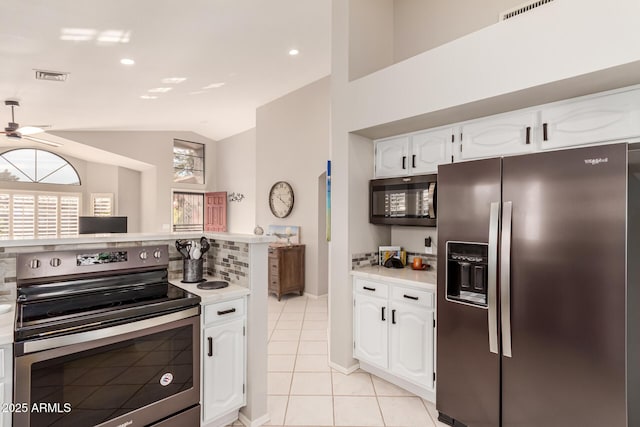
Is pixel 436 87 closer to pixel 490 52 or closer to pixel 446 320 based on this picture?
pixel 490 52

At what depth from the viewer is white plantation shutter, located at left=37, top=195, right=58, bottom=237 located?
7.31 metres

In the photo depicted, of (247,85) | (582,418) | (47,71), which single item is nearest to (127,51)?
(47,71)

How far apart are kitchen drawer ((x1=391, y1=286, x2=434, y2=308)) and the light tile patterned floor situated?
30.5 inches

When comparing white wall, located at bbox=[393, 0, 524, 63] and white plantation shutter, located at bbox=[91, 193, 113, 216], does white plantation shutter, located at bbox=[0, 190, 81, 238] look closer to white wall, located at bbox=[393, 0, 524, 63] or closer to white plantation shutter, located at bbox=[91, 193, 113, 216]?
white plantation shutter, located at bbox=[91, 193, 113, 216]

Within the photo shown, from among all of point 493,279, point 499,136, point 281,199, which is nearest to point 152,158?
point 281,199


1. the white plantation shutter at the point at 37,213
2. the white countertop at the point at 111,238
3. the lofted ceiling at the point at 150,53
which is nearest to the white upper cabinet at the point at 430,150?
the white countertop at the point at 111,238

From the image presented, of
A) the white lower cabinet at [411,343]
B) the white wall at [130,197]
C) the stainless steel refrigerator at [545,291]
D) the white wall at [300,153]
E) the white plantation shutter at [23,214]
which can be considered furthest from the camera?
the white wall at [130,197]

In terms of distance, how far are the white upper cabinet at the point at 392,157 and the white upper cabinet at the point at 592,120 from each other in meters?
1.05

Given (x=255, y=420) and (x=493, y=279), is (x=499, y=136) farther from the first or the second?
(x=255, y=420)

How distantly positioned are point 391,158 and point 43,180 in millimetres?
8650

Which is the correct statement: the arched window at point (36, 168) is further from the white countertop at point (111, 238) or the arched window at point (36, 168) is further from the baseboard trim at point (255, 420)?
the baseboard trim at point (255, 420)

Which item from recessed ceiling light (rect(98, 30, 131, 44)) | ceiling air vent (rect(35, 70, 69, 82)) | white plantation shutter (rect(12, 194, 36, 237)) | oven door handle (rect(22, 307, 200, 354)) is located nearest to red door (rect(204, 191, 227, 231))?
→ white plantation shutter (rect(12, 194, 36, 237))

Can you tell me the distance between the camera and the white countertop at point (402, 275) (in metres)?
2.35

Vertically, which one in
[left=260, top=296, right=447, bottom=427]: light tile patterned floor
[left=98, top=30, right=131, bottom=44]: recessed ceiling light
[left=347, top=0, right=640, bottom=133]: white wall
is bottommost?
[left=260, top=296, right=447, bottom=427]: light tile patterned floor
